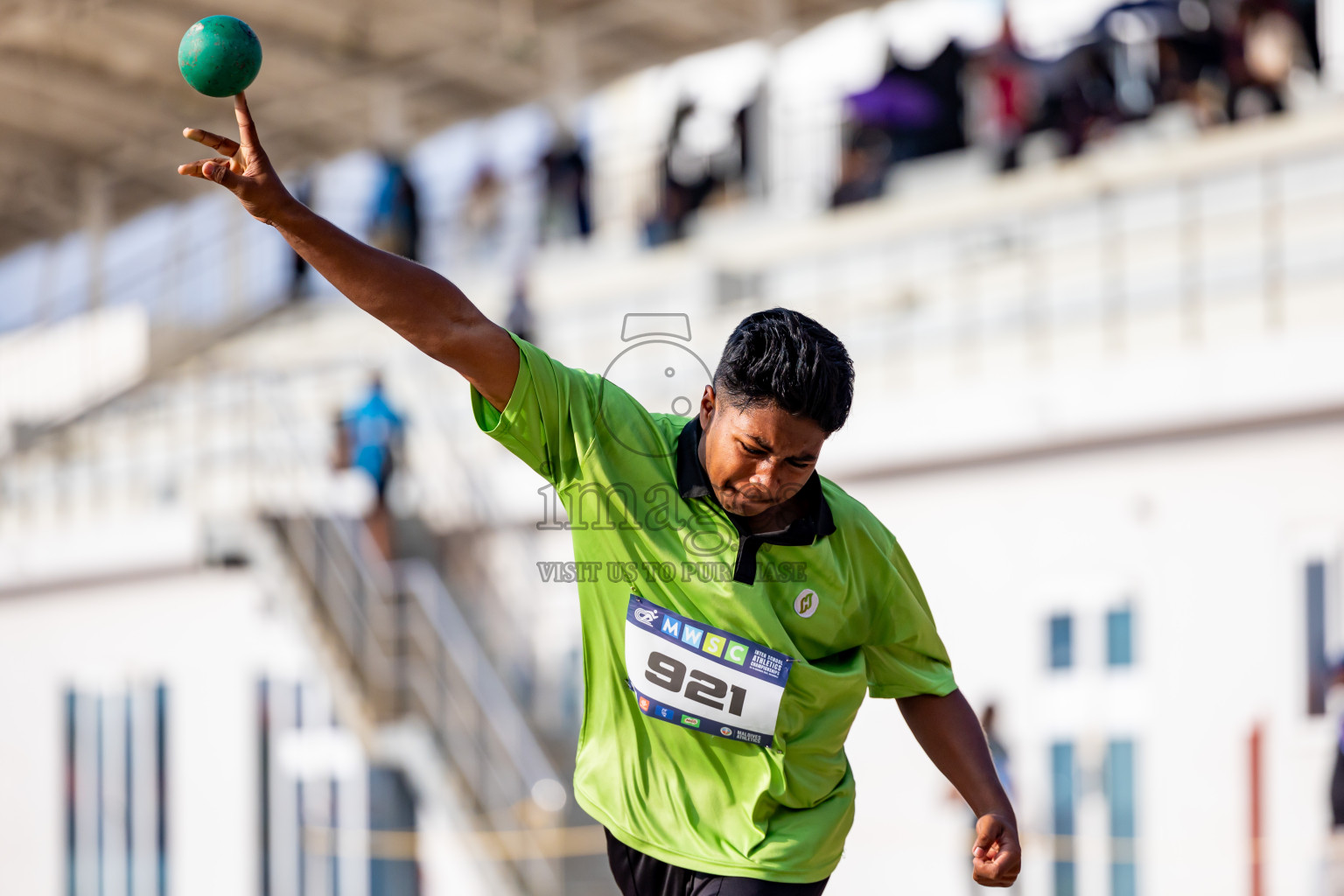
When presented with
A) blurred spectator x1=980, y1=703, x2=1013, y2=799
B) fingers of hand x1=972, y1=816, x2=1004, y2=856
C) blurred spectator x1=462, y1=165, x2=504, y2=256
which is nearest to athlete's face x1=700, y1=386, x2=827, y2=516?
fingers of hand x1=972, y1=816, x2=1004, y2=856

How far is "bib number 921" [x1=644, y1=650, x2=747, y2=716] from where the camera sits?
2992 millimetres

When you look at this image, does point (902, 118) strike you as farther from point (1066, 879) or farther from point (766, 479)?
point (766, 479)

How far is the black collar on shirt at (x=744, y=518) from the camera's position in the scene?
9.95 feet

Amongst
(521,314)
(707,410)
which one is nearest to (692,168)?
(521,314)

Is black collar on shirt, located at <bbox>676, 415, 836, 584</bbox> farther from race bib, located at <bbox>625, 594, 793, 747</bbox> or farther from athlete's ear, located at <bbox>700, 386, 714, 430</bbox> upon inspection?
race bib, located at <bbox>625, 594, 793, 747</bbox>

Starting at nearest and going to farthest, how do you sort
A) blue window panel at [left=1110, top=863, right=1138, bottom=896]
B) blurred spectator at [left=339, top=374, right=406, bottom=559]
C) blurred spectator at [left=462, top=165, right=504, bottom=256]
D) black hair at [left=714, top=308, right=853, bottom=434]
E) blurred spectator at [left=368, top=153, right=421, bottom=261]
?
black hair at [left=714, top=308, right=853, bottom=434], blue window panel at [left=1110, top=863, right=1138, bottom=896], blurred spectator at [left=339, top=374, right=406, bottom=559], blurred spectator at [left=368, top=153, right=421, bottom=261], blurred spectator at [left=462, top=165, right=504, bottom=256]

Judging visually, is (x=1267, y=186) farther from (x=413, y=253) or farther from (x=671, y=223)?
(x=413, y=253)

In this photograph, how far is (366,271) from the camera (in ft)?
8.87

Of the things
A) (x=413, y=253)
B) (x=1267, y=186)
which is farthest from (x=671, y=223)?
(x=1267, y=186)

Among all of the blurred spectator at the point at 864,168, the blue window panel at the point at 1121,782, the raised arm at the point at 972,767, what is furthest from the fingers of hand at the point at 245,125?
the blurred spectator at the point at 864,168

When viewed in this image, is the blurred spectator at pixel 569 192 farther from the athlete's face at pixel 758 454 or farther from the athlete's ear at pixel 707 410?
the athlete's face at pixel 758 454

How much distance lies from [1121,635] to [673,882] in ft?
23.4

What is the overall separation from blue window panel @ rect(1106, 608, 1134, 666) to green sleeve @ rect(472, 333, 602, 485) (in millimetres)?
7258

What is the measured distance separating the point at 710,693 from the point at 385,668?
7.81 meters
